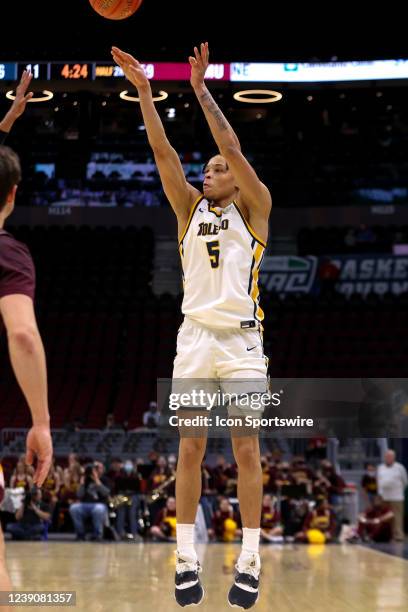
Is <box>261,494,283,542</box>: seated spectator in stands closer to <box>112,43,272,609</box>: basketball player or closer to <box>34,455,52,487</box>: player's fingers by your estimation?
<box>112,43,272,609</box>: basketball player

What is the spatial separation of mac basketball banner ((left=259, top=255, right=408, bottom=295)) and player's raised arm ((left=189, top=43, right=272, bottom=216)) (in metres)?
21.7

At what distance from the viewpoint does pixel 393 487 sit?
17.1 meters

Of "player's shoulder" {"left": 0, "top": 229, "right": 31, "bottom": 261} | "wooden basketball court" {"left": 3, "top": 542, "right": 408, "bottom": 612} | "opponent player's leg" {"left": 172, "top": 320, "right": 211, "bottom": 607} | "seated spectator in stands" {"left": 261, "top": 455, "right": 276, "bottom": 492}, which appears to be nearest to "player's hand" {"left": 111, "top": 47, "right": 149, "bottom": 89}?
"opponent player's leg" {"left": 172, "top": 320, "right": 211, "bottom": 607}

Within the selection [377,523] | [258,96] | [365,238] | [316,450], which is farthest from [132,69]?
[365,238]

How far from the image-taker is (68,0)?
1698 centimetres

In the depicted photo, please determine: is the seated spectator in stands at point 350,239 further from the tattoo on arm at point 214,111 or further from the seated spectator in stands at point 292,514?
the tattoo on arm at point 214,111

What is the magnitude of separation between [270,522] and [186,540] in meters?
11.2

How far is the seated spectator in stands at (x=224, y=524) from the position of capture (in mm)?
16188

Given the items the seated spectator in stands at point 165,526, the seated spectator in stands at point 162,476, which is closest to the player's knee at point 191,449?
the seated spectator in stands at point 165,526

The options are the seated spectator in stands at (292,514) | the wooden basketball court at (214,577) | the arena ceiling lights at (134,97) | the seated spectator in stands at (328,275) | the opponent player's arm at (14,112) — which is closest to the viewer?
the opponent player's arm at (14,112)

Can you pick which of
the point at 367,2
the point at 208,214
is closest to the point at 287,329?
the point at 367,2

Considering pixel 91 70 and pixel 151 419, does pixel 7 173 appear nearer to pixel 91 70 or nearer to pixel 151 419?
pixel 91 70

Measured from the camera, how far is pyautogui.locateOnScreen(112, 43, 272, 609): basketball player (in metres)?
5.57

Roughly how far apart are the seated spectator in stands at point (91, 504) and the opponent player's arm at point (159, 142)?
10888 mm
